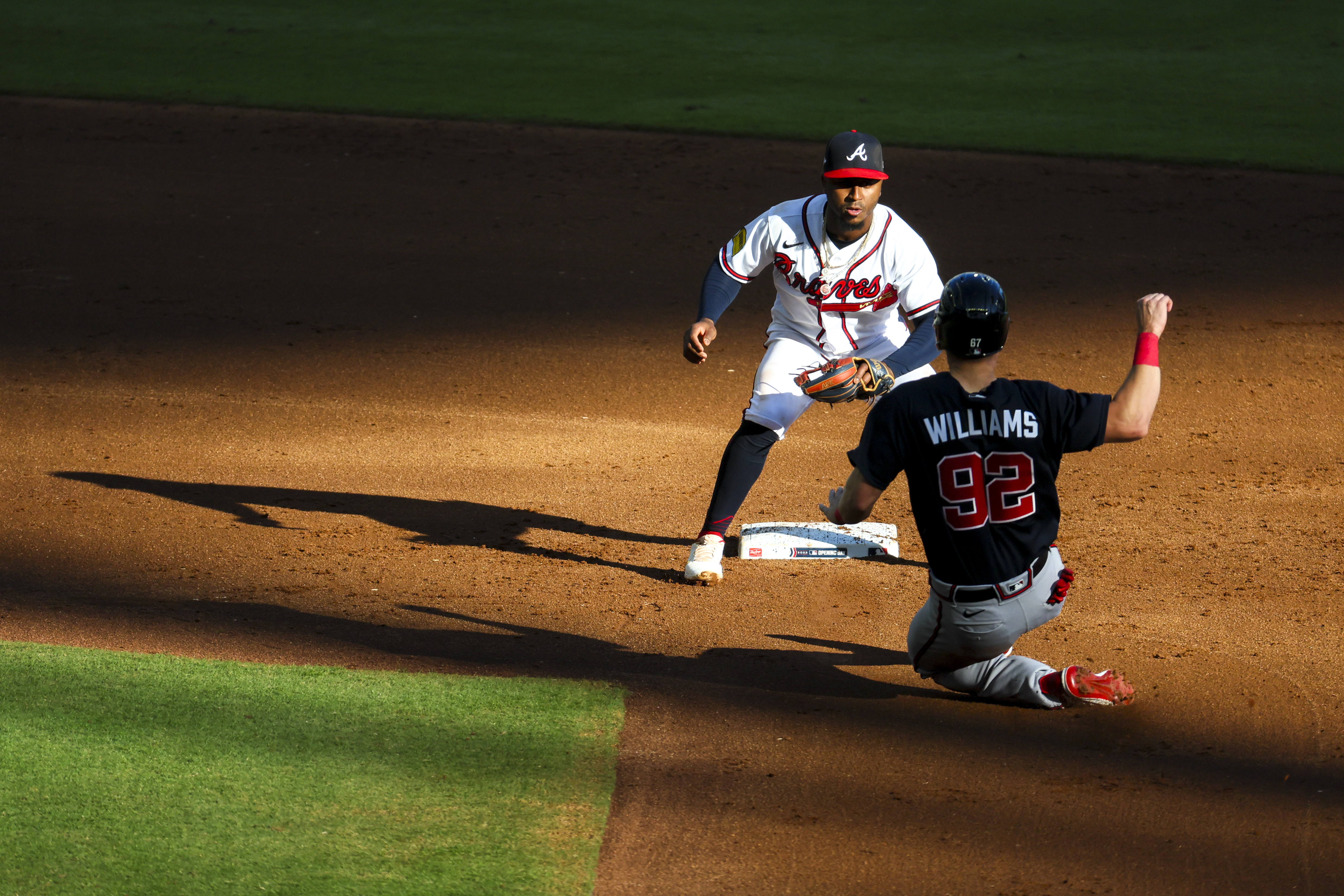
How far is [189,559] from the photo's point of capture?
516 cm

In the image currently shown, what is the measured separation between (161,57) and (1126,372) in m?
10.4

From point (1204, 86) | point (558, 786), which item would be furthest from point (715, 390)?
point (1204, 86)

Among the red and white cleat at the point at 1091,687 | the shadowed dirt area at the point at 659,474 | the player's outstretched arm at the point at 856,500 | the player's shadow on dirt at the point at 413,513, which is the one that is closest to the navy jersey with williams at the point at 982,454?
the player's outstretched arm at the point at 856,500

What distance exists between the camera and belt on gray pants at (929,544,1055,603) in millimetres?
3598

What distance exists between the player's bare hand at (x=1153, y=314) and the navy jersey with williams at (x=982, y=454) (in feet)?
0.69

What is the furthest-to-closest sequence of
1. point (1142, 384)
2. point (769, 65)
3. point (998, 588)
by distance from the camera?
1. point (769, 65)
2. point (998, 588)
3. point (1142, 384)

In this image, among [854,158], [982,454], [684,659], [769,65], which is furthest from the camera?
[769,65]

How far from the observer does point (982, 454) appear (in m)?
3.46

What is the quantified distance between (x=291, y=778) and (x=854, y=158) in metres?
2.78

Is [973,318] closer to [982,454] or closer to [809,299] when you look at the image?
[982,454]

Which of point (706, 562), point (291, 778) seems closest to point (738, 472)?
point (706, 562)

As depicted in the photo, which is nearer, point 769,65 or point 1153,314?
point 1153,314

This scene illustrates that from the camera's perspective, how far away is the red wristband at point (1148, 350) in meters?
3.32

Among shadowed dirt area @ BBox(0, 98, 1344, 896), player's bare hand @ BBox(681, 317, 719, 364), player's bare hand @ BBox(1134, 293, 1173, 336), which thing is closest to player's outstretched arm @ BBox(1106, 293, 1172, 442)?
player's bare hand @ BBox(1134, 293, 1173, 336)
